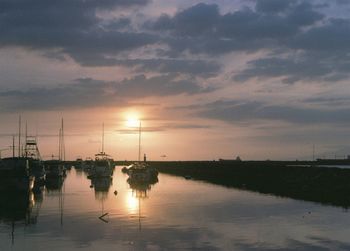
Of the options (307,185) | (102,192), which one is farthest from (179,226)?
(307,185)

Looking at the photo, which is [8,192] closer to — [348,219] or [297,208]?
[297,208]

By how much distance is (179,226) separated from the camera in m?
42.5

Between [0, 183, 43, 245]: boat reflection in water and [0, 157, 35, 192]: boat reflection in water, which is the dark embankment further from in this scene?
[0, 157, 35, 192]: boat reflection in water

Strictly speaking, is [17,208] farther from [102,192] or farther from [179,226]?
[102,192]

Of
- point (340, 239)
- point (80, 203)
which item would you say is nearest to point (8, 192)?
point (80, 203)

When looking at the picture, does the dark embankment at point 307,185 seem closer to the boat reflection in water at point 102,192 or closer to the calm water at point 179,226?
the calm water at point 179,226

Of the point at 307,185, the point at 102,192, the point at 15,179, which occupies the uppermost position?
the point at 15,179

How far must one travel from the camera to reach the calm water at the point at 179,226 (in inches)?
1361

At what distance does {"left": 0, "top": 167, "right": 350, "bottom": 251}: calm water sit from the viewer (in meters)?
34.6

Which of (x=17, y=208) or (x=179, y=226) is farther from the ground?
(x=17, y=208)

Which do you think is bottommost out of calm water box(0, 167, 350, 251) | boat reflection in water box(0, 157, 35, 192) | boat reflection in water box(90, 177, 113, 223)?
calm water box(0, 167, 350, 251)

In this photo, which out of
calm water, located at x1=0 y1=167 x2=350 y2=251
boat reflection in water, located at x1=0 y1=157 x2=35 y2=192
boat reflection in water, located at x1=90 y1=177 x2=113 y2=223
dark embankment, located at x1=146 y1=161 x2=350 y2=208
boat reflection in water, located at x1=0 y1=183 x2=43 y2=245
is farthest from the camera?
boat reflection in water, located at x1=0 y1=157 x2=35 y2=192

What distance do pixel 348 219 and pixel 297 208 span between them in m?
9.72

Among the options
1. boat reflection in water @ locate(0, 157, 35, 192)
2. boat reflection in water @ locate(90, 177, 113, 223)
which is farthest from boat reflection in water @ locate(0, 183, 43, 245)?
boat reflection in water @ locate(90, 177, 113, 223)
